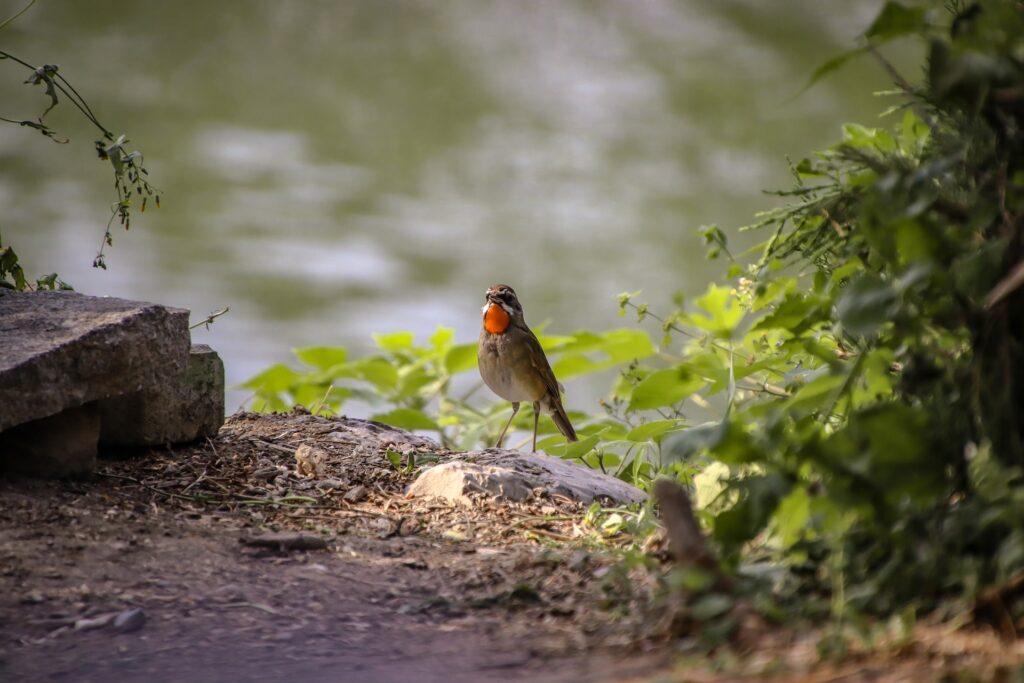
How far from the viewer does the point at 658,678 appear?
1613 mm

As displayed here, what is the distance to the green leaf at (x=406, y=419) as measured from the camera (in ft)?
16.0

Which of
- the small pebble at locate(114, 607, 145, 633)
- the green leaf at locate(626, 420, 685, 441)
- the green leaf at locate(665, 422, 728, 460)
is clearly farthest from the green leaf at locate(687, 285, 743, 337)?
the small pebble at locate(114, 607, 145, 633)

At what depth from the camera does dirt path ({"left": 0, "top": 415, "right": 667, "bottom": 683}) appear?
6.20 feet

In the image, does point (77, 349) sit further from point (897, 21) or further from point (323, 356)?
point (323, 356)

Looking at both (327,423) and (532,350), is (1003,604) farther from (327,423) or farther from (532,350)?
(532,350)

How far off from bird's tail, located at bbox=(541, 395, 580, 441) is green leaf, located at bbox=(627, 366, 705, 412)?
6.47 feet

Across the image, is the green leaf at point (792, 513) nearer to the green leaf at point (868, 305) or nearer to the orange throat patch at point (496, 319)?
the green leaf at point (868, 305)

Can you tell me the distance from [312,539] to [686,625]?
3.48ft

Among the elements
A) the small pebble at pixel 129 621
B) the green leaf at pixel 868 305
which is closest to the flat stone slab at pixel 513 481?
the small pebble at pixel 129 621

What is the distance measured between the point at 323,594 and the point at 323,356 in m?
3.15

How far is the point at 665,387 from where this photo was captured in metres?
3.13

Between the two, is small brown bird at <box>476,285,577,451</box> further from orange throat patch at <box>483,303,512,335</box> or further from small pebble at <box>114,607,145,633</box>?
small pebble at <box>114,607,145,633</box>

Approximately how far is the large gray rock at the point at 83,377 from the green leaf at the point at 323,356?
6.54ft

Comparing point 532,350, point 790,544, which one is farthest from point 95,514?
point 532,350
